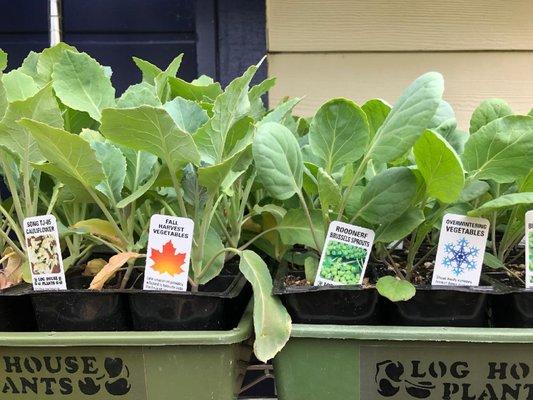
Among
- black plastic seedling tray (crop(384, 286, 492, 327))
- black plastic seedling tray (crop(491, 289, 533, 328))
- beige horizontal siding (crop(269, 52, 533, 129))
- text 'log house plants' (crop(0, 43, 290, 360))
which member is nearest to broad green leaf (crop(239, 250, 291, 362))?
text 'log house plants' (crop(0, 43, 290, 360))

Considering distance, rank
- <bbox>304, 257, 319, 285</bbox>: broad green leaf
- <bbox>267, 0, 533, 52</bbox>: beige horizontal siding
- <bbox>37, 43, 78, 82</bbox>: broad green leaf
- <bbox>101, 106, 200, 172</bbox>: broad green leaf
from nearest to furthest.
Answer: <bbox>101, 106, 200, 172</bbox>: broad green leaf → <bbox>304, 257, 319, 285</bbox>: broad green leaf → <bbox>37, 43, 78, 82</bbox>: broad green leaf → <bbox>267, 0, 533, 52</bbox>: beige horizontal siding

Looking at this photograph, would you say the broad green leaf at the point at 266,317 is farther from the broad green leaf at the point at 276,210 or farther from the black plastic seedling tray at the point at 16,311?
the black plastic seedling tray at the point at 16,311

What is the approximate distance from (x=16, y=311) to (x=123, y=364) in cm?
16

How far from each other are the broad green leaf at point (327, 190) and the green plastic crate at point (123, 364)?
0.52 ft

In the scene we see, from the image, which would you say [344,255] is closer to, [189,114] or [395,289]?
[395,289]

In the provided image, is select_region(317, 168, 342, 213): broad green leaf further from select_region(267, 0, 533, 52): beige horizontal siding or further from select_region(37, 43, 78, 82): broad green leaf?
select_region(267, 0, 533, 52): beige horizontal siding

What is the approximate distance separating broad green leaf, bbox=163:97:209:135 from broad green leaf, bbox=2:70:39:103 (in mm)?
181

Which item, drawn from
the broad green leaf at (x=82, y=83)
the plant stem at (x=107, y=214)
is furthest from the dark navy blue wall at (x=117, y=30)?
the plant stem at (x=107, y=214)

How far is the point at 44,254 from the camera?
57cm

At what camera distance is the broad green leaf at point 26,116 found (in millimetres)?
530

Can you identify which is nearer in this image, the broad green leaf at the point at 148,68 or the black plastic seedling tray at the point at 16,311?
the black plastic seedling tray at the point at 16,311

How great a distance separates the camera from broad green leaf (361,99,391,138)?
609mm

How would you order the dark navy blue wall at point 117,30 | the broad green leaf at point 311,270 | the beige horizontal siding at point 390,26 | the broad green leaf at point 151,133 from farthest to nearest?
the dark navy blue wall at point 117,30 < the beige horizontal siding at point 390,26 < the broad green leaf at point 311,270 < the broad green leaf at point 151,133

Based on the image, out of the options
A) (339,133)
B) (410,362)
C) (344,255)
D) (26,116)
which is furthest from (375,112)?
(26,116)
